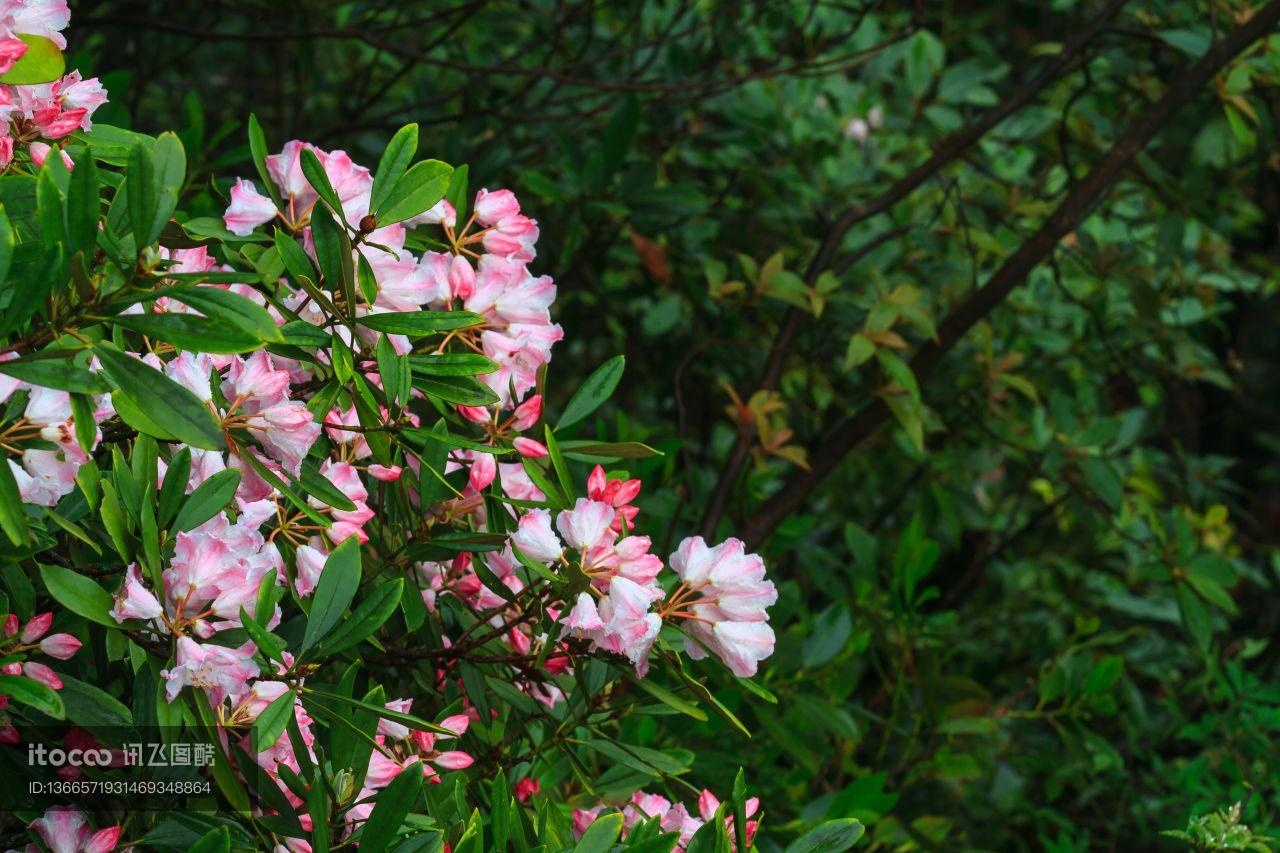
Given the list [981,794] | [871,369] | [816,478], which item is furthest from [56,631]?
[981,794]

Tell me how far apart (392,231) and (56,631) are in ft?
1.05

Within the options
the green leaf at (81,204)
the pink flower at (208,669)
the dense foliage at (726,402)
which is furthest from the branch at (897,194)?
the green leaf at (81,204)

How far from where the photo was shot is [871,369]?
1857 millimetres

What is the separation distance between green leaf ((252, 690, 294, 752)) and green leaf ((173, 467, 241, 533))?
0.35 feet

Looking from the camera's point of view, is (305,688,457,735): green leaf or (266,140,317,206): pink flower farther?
(266,140,317,206): pink flower

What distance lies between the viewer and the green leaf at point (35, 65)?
708 millimetres

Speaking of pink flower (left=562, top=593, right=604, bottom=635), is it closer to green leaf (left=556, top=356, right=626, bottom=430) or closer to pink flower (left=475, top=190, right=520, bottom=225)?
green leaf (left=556, top=356, right=626, bottom=430)

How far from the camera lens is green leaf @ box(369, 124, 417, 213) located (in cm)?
77

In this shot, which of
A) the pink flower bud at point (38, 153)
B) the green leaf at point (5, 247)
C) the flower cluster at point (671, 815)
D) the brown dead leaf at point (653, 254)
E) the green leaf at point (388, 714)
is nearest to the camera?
the green leaf at point (5, 247)

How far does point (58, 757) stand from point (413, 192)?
0.39 meters

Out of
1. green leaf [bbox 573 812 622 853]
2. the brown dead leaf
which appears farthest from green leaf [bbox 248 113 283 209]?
the brown dead leaf

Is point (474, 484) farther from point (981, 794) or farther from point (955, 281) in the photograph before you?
point (981, 794)

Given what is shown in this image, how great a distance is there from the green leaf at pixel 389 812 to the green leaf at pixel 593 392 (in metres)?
0.28

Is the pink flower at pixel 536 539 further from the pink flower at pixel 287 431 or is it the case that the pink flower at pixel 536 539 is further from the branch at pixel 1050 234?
the branch at pixel 1050 234
